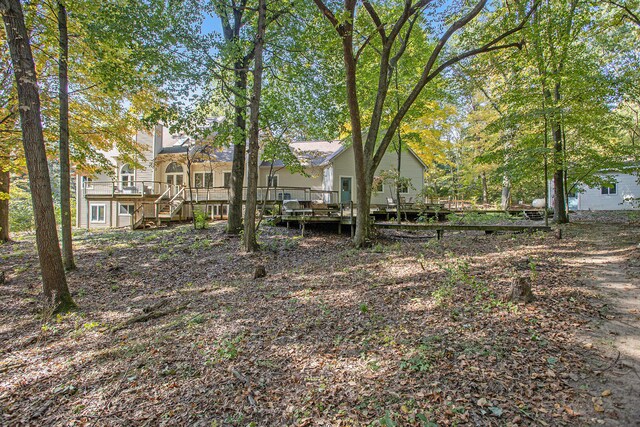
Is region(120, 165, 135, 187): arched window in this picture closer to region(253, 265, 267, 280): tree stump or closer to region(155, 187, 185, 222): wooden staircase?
region(155, 187, 185, 222): wooden staircase

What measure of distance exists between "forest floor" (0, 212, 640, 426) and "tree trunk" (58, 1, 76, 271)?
1.53 meters

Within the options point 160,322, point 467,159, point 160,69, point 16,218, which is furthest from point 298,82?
point 16,218

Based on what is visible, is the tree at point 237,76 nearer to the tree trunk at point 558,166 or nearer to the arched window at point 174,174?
the tree trunk at point 558,166

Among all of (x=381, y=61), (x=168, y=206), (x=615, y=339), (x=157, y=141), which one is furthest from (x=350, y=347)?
(x=157, y=141)

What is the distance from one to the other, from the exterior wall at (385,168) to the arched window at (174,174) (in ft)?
32.3

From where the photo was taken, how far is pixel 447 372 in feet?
10.4

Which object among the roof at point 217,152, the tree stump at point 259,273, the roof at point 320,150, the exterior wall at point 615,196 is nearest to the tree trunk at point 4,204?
the roof at point 217,152

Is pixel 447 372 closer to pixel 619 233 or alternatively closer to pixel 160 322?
pixel 160 322

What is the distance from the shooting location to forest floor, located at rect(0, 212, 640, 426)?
2.89 m

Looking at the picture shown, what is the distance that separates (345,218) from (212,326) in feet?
27.5

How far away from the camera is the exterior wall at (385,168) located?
821 inches

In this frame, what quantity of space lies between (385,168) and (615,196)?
15.7 m

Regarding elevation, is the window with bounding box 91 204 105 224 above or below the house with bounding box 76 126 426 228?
below

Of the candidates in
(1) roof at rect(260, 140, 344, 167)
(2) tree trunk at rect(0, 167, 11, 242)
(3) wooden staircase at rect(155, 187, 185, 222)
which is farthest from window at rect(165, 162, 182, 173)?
(2) tree trunk at rect(0, 167, 11, 242)
